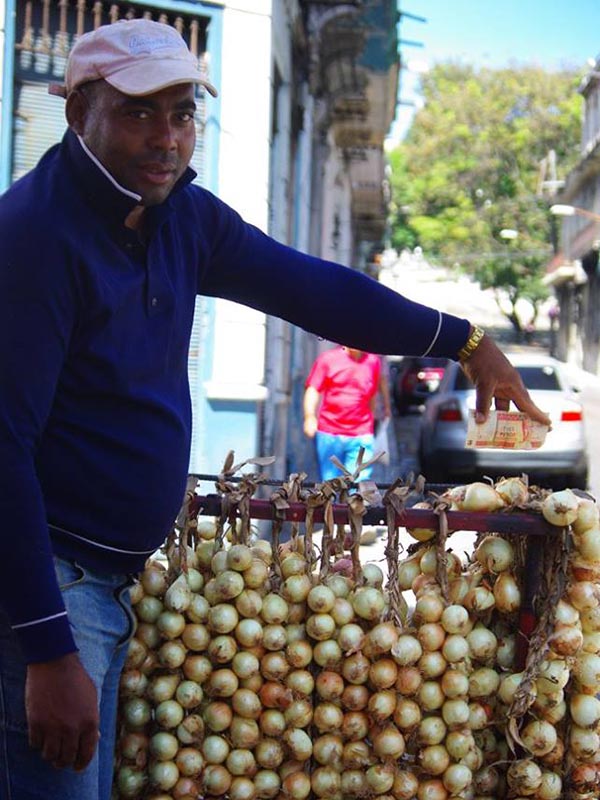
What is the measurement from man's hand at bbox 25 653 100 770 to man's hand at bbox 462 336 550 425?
117 centimetres

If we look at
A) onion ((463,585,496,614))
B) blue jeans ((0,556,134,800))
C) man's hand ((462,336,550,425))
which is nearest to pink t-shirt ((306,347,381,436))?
man's hand ((462,336,550,425))

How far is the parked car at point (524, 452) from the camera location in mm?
11812

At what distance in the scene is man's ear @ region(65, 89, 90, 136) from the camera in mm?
1994

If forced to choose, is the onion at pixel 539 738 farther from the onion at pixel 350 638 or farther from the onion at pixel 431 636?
the onion at pixel 350 638

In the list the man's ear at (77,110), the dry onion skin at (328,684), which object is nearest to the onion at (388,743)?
the dry onion skin at (328,684)

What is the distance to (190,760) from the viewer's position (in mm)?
2447

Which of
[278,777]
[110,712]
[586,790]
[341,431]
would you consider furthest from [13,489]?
[341,431]

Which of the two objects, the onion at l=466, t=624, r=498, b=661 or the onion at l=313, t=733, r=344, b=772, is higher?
the onion at l=466, t=624, r=498, b=661

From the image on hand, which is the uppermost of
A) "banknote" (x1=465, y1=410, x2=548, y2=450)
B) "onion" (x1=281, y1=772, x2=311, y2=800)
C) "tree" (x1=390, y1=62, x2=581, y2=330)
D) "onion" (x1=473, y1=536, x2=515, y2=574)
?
"tree" (x1=390, y1=62, x2=581, y2=330)

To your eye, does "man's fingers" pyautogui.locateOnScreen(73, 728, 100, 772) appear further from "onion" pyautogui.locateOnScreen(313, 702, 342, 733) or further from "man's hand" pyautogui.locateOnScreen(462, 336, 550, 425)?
"man's hand" pyautogui.locateOnScreen(462, 336, 550, 425)

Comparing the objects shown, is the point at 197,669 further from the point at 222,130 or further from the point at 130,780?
the point at 222,130

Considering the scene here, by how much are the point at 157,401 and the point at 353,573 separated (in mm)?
739

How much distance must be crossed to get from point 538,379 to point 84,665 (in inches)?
451

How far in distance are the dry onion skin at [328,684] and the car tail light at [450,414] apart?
9735 millimetres
